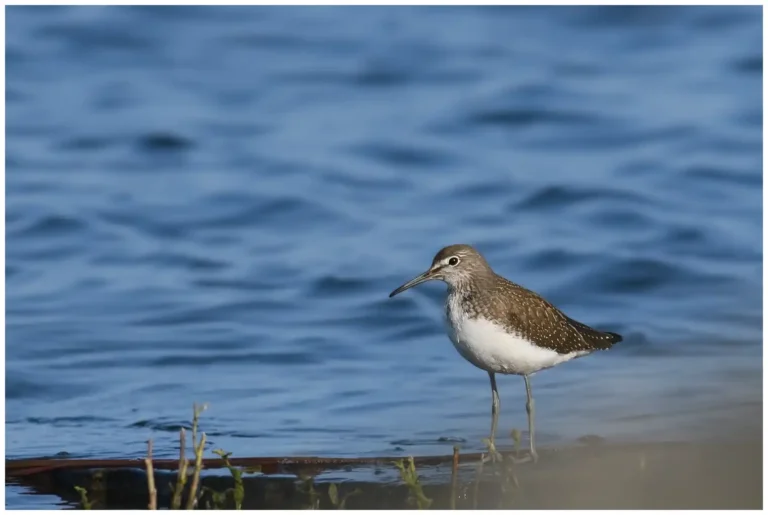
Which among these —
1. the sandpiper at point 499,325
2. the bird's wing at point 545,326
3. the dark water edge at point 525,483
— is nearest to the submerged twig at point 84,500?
the dark water edge at point 525,483

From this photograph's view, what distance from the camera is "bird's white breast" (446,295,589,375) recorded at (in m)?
7.93

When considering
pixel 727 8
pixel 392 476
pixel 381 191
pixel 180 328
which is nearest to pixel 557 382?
pixel 392 476

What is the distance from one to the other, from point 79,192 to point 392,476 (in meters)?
9.83

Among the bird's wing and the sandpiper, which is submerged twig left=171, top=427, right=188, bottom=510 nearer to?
the sandpiper

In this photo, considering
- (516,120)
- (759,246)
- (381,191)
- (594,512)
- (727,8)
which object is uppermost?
(727,8)

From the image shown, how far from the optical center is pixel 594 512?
19.5 feet

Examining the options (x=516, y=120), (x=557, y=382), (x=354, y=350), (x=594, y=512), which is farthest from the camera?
(x=516, y=120)

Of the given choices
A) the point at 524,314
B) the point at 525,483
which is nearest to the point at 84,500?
the point at 525,483

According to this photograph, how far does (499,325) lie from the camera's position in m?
8.04

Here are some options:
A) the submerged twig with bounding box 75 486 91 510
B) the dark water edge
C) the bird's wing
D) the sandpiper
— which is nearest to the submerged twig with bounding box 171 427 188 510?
the submerged twig with bounding box 75 486 91 510

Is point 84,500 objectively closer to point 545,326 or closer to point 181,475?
point 181,475

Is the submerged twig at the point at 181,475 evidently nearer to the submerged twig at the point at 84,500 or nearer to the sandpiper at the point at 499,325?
the submerged twig at the point at 84,500

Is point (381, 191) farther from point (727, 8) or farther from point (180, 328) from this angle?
point (727, 8)

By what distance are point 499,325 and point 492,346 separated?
172mm
